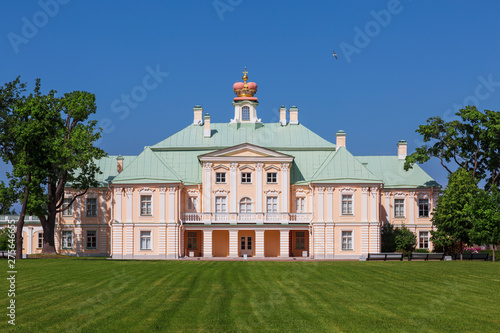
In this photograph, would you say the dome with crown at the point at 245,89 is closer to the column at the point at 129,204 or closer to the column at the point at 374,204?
the column at the point at 129,204

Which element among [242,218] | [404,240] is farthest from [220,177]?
[404,240]

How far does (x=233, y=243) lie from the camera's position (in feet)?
190

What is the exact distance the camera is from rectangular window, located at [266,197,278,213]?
60.4 metres

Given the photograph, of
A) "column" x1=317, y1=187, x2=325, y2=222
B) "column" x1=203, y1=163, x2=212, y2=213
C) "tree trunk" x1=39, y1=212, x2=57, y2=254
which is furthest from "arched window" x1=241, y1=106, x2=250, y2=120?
"tree trunk" x1=39, y1=212, x2=57, y2=254

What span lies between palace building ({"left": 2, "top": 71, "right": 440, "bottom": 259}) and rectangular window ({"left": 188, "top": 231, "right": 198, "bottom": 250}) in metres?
0.08

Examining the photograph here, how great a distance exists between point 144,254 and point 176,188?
5.82 m

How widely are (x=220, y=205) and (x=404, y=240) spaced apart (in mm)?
15743

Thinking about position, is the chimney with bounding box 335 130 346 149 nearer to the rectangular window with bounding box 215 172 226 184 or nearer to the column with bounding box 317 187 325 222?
the column with bounding box 317 187 325 222

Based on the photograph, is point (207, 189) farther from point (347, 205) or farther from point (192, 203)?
point (347, 205)

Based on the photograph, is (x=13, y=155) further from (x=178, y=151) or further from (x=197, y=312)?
(x=197, y=312)

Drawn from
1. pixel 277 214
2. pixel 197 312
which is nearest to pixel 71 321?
pixel 197 312

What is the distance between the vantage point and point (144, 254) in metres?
57.3

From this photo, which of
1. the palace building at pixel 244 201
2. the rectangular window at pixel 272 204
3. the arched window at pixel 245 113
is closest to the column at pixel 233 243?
the palace building at pixel 244 201

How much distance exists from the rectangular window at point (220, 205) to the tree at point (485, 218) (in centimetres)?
2001
